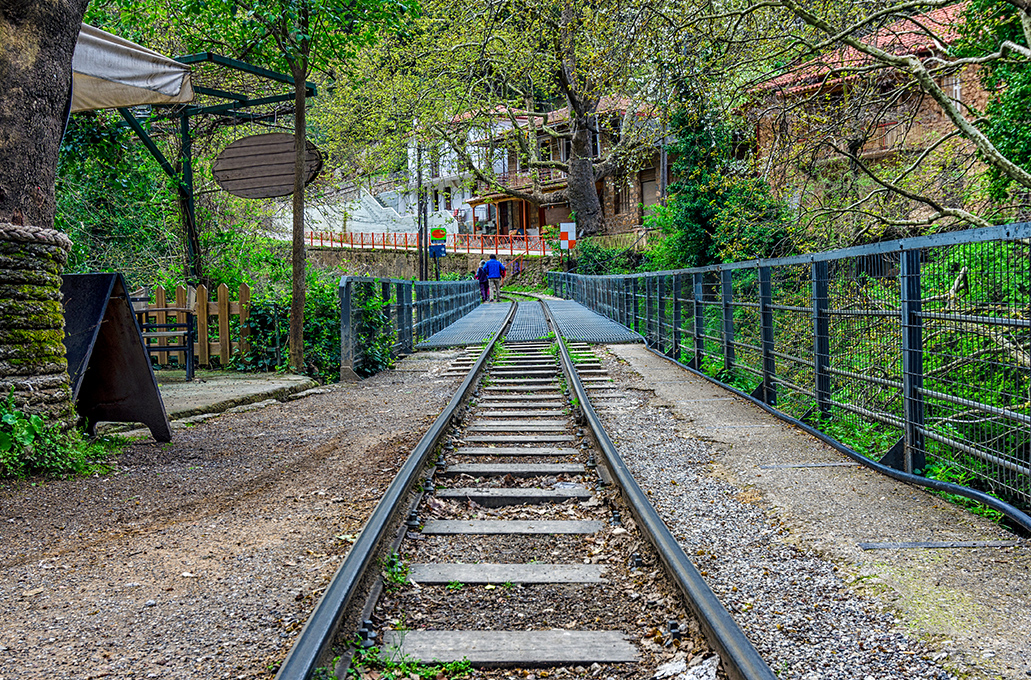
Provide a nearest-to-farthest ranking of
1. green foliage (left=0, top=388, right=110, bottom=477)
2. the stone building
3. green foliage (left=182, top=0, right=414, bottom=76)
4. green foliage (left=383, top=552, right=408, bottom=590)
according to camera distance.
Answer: green foliage (left=383, top=552, right=408, bottom=590)
green foliage (left=0, top=388, right=110, bottom=477)
green foliage (left=182, top=0, right=414, bottom=76)
the stone building

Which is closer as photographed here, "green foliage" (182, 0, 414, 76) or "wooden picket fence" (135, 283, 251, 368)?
"green foliage" (182, 0, 414, 76)

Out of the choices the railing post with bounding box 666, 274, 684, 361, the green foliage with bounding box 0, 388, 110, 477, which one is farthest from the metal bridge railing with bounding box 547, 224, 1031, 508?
the green foliage with bounding box 0, 388, 110, 477

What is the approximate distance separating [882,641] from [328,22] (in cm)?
952

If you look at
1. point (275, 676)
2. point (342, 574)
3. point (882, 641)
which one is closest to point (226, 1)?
point (342, 574)

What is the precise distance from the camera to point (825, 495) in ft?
16.1

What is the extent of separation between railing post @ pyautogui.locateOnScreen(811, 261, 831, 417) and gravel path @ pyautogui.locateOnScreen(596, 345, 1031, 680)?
0.61 metres

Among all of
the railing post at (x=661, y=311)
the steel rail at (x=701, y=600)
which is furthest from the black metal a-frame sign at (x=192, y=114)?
the steel rail at (x=701, y=600)

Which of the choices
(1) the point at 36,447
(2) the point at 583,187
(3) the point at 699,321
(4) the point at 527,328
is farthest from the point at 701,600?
(2) the point at 583,187

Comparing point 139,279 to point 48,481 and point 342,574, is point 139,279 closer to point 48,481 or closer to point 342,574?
point 48,481

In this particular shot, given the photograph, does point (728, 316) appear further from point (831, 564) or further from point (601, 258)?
point (601, 258)

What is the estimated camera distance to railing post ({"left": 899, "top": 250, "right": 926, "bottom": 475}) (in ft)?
17.1

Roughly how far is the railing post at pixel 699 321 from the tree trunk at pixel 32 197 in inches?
305

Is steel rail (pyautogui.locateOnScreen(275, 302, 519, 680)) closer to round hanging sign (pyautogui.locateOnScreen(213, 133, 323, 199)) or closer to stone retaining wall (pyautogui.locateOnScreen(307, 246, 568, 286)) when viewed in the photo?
round hanging sign (pyautogui.locateOnScreen(213, 133, 323, 199))

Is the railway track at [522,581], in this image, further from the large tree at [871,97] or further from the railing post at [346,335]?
the large tree at [871,97]
